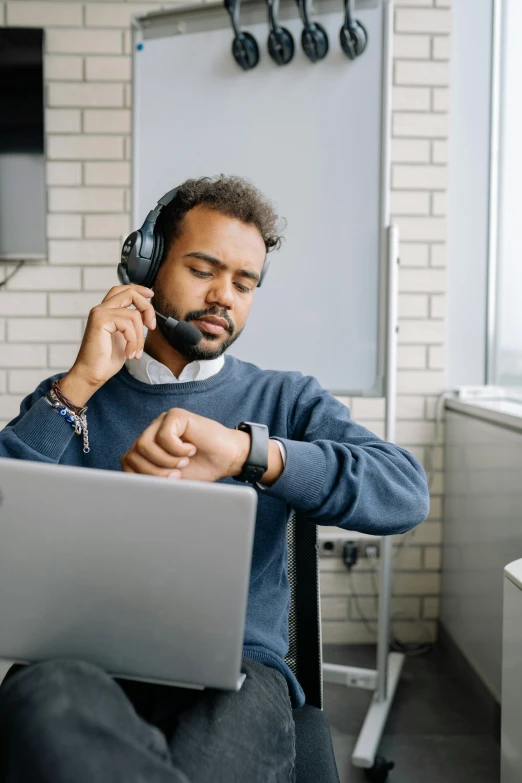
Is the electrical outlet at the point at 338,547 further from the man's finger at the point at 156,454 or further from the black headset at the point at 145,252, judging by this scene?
the man's finger at the point at 156,454

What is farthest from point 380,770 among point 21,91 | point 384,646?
point 21,91

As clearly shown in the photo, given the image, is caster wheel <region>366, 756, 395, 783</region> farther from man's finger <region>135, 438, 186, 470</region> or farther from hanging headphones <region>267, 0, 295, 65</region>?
hanging headphones <region>267, 0, 295, 65</region>

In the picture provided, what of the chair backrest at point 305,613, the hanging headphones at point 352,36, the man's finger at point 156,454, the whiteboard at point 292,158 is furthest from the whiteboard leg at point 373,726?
the hanging headphones at point 352,36

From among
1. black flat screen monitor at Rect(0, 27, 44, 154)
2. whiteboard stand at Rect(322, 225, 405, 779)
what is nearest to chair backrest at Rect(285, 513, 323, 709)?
whiteboard stand at Rect(322, 225, 405, 779)

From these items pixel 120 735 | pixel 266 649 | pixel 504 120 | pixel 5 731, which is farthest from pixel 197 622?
pixel 504 120

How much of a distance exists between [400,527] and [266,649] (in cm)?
28

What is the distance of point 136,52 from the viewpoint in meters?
1.78

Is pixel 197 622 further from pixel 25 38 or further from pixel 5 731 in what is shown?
pixel 25 38

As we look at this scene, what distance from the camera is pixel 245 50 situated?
1.70 metres

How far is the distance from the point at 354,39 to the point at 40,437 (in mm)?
1220

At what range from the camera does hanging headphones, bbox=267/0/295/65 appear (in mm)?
1654

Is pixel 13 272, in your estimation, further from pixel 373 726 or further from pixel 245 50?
pixel 373 726

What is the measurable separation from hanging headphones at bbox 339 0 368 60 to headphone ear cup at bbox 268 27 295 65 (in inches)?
5.1

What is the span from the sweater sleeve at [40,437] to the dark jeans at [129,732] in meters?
0.38
